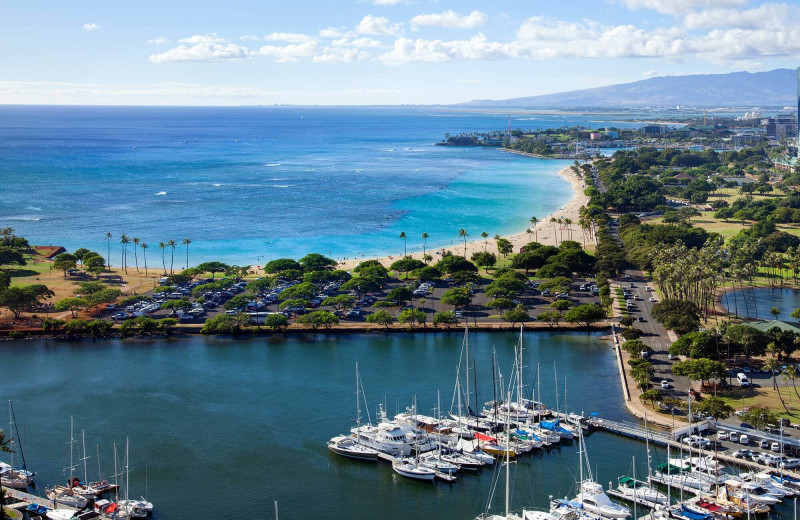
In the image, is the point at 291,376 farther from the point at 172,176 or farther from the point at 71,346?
the point at 172,176

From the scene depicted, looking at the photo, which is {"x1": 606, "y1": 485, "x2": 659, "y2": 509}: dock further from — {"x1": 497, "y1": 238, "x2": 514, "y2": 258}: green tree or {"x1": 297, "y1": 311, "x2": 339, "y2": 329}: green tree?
{"x1": 497, "y1": 238, "x2": 514, "y2": 258}: green tree

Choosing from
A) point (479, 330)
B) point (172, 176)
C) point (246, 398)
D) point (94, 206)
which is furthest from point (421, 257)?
point (172, 176)

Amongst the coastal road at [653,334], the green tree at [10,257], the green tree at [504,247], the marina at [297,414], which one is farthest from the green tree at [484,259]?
the green tree at [10,257]

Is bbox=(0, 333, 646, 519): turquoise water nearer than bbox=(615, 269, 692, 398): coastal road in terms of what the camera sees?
Yes

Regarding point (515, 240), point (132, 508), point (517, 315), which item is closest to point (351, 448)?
point (132, 508)

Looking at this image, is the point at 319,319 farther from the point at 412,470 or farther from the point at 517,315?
the point at 412,470

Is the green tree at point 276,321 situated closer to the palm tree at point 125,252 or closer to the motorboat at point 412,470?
the motorboat at point 412,470

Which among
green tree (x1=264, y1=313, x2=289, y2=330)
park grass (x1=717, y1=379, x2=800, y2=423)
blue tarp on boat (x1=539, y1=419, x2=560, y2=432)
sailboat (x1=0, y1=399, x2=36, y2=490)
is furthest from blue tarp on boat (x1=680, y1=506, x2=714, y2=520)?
green tree (x1=264, y1=313, x2=289, y2=330)
